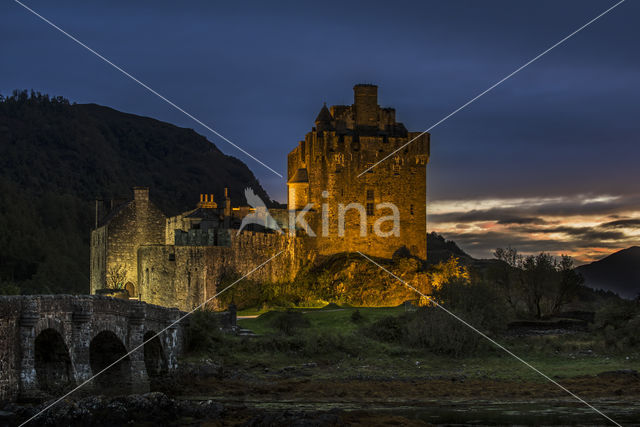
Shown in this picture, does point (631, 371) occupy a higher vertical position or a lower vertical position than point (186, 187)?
lower

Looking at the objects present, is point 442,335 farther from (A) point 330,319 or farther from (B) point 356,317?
(A) point 330,319

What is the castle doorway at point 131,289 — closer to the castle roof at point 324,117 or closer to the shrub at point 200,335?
the shrub at point 200,335

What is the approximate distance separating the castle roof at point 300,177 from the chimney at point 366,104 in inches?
225

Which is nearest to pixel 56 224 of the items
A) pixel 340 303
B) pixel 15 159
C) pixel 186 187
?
pixel 15 159

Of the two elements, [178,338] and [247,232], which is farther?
[247,232]

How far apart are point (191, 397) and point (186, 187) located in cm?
12064

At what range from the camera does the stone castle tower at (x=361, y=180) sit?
64938 mm

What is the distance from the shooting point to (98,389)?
29.3m

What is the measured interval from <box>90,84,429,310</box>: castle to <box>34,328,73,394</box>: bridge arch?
26530 millimetres

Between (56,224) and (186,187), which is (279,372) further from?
(186,187)

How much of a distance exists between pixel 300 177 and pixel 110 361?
36260mm

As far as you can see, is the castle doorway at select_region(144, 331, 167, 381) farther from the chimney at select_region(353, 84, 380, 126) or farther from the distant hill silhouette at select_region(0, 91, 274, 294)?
Result: the distant hill silhouette at select_region(0, 91, 274, 294)

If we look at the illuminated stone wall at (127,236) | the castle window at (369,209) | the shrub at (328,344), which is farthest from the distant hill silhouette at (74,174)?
the shrub at (328,344)

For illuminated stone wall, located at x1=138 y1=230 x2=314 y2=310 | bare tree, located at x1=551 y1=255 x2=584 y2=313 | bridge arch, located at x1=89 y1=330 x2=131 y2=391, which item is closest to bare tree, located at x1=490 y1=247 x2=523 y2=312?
bare tree, located at x1=551 y1=255 x2=584 y2=313
